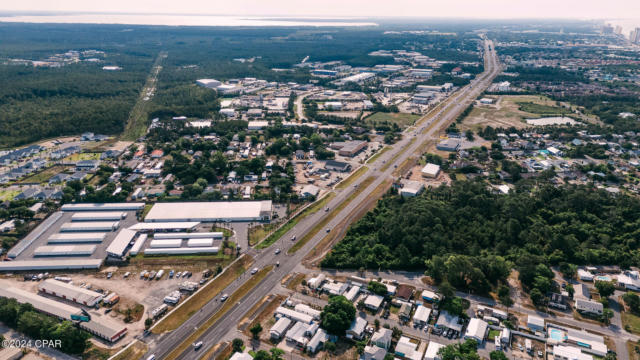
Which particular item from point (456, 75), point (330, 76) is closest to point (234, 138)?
point (330, 76)

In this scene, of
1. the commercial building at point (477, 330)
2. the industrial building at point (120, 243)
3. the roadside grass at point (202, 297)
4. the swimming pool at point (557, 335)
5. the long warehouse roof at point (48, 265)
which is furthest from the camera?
the industrial building at point (120, 243)

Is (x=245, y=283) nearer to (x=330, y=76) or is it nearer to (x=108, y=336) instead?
(x=108, y=336)

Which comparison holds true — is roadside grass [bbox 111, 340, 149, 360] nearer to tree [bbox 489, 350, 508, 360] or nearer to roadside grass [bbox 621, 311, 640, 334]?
tree [bbox 489, 350, 508, 360]

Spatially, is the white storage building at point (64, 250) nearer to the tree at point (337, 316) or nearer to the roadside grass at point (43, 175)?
the roadside grass at point (43, 175)

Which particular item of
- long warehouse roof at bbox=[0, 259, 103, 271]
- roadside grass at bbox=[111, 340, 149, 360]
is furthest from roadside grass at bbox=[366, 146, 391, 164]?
roadside grass at bbox=[111, 340, 149, 360]

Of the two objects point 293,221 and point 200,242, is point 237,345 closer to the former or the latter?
point 200,242

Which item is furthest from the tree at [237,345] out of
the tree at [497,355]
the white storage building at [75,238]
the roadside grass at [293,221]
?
the white storage building at [75,238]
